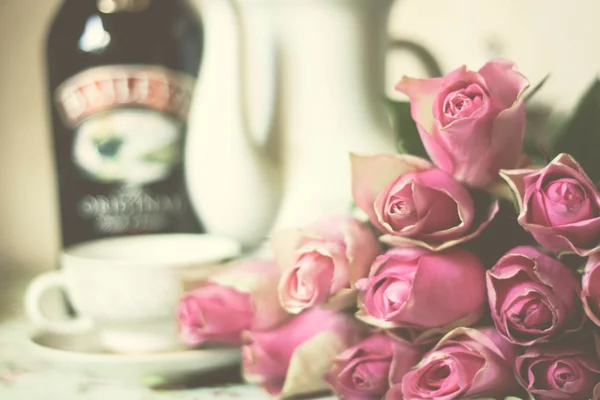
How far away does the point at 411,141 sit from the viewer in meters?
0.44

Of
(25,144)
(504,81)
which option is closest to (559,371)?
(504,81)

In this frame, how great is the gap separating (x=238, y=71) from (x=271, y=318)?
0.21 meters

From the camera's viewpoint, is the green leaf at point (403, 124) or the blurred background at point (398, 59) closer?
the green leaf at point (403, 124)

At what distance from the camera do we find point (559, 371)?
347 mm

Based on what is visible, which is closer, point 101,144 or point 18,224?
point 101,144

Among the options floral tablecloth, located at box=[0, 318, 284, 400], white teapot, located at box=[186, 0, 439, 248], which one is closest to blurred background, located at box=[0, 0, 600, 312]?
white teapot, located at box=[186, 0, 439, 248]

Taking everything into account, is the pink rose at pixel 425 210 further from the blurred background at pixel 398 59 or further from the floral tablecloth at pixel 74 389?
the blurred background at pixel 398 59

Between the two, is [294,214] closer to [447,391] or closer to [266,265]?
[266,265]

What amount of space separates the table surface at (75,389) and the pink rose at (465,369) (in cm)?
12

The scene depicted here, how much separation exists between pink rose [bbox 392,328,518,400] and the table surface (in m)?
0.12

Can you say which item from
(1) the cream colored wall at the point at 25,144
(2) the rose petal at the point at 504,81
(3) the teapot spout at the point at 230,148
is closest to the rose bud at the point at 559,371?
(2) the rose petal at the point at 504,81

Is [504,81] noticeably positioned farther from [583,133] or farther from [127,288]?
[127,288]

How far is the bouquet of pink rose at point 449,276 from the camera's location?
0.34 meters

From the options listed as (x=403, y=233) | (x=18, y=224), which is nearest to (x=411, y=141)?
(x=403, y=233)
